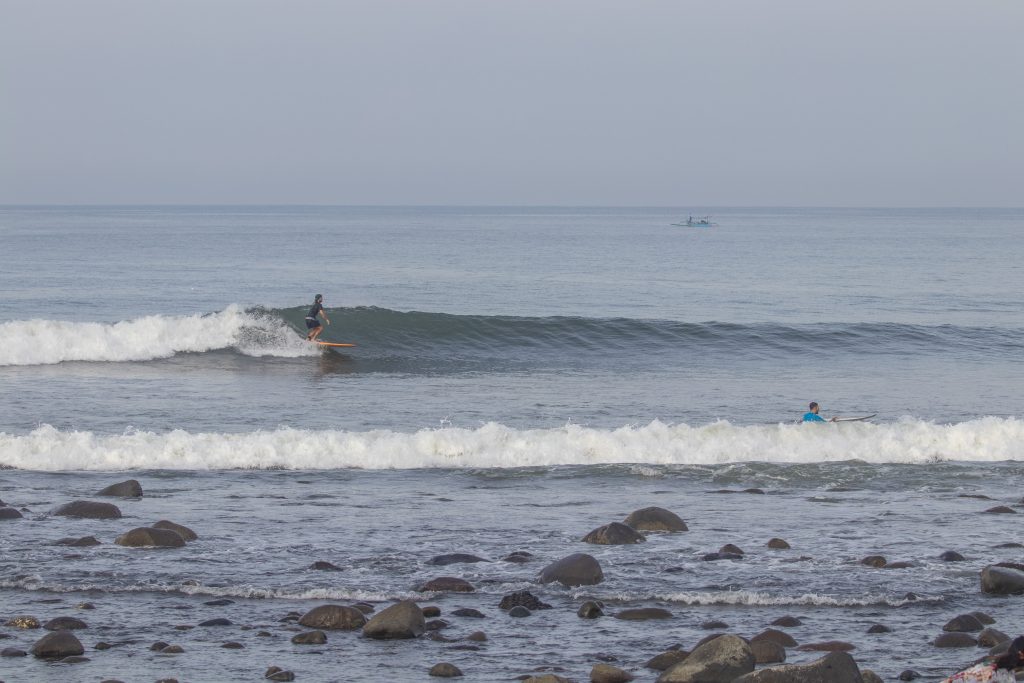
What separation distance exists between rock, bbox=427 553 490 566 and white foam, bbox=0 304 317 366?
23.0m

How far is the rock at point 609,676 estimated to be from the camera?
10.1 meters

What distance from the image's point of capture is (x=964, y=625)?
1161 cm

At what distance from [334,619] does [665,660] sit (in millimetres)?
3406

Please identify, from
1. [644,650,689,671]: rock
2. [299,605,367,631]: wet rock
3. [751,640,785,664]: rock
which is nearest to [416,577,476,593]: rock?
[299,605,367,631]: wet rock

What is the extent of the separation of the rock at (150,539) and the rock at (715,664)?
719cm

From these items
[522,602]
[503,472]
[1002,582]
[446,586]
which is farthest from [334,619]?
[503,472]

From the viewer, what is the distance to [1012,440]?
23.6 m

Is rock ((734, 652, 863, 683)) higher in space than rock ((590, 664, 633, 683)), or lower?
higher

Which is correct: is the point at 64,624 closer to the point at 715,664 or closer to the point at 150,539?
the point at 150,539

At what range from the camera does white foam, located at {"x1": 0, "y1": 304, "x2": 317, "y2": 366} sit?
34250 millimetres

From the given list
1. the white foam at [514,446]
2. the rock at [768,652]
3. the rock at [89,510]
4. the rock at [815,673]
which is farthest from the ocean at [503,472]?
the rock at [815,673]

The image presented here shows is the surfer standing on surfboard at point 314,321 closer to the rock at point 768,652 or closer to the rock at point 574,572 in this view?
the rock at point 574,572

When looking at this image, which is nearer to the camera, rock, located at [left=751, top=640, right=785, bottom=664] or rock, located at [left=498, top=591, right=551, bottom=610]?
rock, located at [left=751, top=640, right=785, bottom=664]

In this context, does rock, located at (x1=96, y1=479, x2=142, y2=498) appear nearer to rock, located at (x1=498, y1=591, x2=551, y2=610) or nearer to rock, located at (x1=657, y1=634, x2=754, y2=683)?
rock, located at (x1=498, y1=591, x2=551, y2=610)
